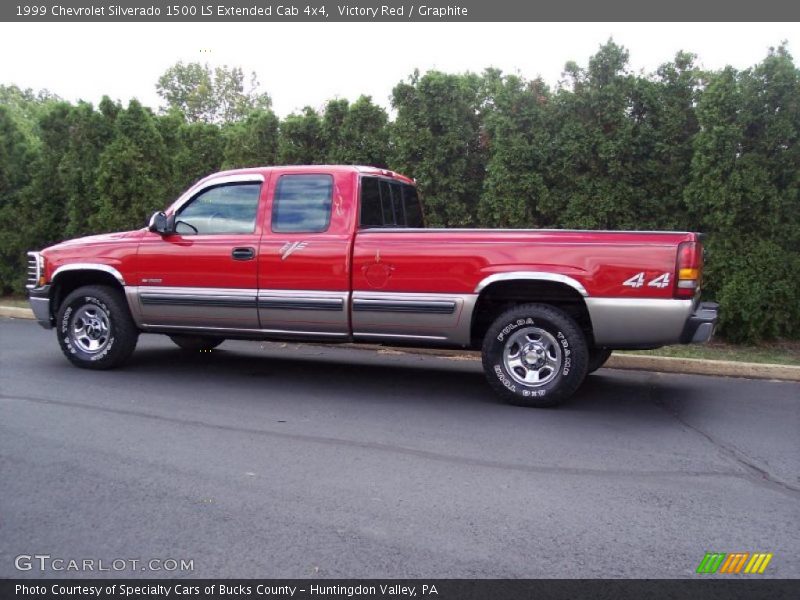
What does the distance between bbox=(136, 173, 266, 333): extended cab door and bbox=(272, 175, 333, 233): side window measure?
20cm

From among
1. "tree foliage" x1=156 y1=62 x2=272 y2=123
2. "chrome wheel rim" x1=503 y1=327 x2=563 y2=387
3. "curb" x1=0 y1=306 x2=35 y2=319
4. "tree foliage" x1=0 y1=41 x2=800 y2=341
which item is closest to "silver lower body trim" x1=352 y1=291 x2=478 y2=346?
"chrome wheel rim" x1=503 y1=327 x2=563 y2=387

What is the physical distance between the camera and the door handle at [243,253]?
639 centimetres

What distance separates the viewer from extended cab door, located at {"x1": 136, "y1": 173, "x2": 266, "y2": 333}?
6445 millimetres

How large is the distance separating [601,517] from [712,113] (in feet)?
21.7

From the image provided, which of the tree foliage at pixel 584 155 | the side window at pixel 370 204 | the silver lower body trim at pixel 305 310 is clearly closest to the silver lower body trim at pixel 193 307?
the silver lower body trim at pixel 305 310

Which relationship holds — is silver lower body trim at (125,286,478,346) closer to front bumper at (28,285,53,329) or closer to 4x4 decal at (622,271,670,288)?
front bumper at (28,285,53,329)

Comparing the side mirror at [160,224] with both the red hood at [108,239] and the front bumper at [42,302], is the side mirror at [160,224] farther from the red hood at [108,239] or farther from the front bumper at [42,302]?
the front bumper at [42,302]

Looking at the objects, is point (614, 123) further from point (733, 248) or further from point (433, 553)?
point (433, 553)

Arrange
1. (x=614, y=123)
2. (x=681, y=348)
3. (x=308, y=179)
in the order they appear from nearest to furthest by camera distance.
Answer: (x=308, y=179)
(x=681, y=348)
(x=614, y=123)

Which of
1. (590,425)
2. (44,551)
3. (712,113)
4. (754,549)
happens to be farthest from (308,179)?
(712,113)

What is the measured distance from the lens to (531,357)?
228 inches

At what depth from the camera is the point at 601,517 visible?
3.55 m

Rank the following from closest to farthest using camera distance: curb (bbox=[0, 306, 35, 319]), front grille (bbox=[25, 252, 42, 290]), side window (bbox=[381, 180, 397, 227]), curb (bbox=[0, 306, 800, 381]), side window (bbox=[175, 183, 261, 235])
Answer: side window (bbox=[175, 183, 261, 235]) → side window (bbox=[381, 180, 397, 227]) → front grille (bbox=[25, 252, 42, 290]) → curb (bbox=[0, 306, 800, 381]) → curb (bbox=[0, 306, 35, 319])

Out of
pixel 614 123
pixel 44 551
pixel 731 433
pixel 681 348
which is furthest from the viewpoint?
pixel 614 123
